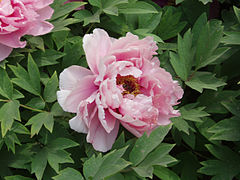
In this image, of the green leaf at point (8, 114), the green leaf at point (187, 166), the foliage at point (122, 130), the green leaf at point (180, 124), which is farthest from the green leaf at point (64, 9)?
the green leaf at point (187, 166)

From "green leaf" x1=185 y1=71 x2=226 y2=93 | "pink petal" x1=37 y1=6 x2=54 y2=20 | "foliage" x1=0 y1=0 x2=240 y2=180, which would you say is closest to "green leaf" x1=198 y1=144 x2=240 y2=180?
"foliage" x1=0 y1=0 x2=240 y2=180

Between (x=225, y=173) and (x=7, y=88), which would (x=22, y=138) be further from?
(x=225, y=173)

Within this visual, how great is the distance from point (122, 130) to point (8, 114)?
23cm

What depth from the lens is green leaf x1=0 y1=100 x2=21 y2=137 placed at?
0.70 m

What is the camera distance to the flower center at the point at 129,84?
2.58 feet

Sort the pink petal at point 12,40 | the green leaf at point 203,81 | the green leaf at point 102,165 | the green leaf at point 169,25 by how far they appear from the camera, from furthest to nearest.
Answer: the green leaf at point 169,25 → the green leaf at point 203,81 → the pink petal at point 12,40 → the green leaf at point 102,165

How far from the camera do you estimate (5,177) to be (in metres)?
0.74

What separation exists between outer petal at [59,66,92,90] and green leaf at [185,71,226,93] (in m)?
0.25

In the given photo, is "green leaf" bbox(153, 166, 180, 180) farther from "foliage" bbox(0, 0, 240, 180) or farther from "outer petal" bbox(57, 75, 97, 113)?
"outer petal" bbox(57, 75, 97, 113)

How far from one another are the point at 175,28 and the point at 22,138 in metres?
0.45

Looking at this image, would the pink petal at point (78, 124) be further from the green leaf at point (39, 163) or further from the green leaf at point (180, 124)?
the green leaf at point (180, 124)

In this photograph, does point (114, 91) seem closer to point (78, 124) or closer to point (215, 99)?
point (78, 124)

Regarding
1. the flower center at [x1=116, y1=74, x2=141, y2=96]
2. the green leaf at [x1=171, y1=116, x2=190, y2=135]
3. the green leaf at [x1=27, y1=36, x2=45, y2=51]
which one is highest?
the green leaf at [x1=27, y1=36, x2=45, y2=51]

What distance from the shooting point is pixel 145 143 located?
0.71 m
